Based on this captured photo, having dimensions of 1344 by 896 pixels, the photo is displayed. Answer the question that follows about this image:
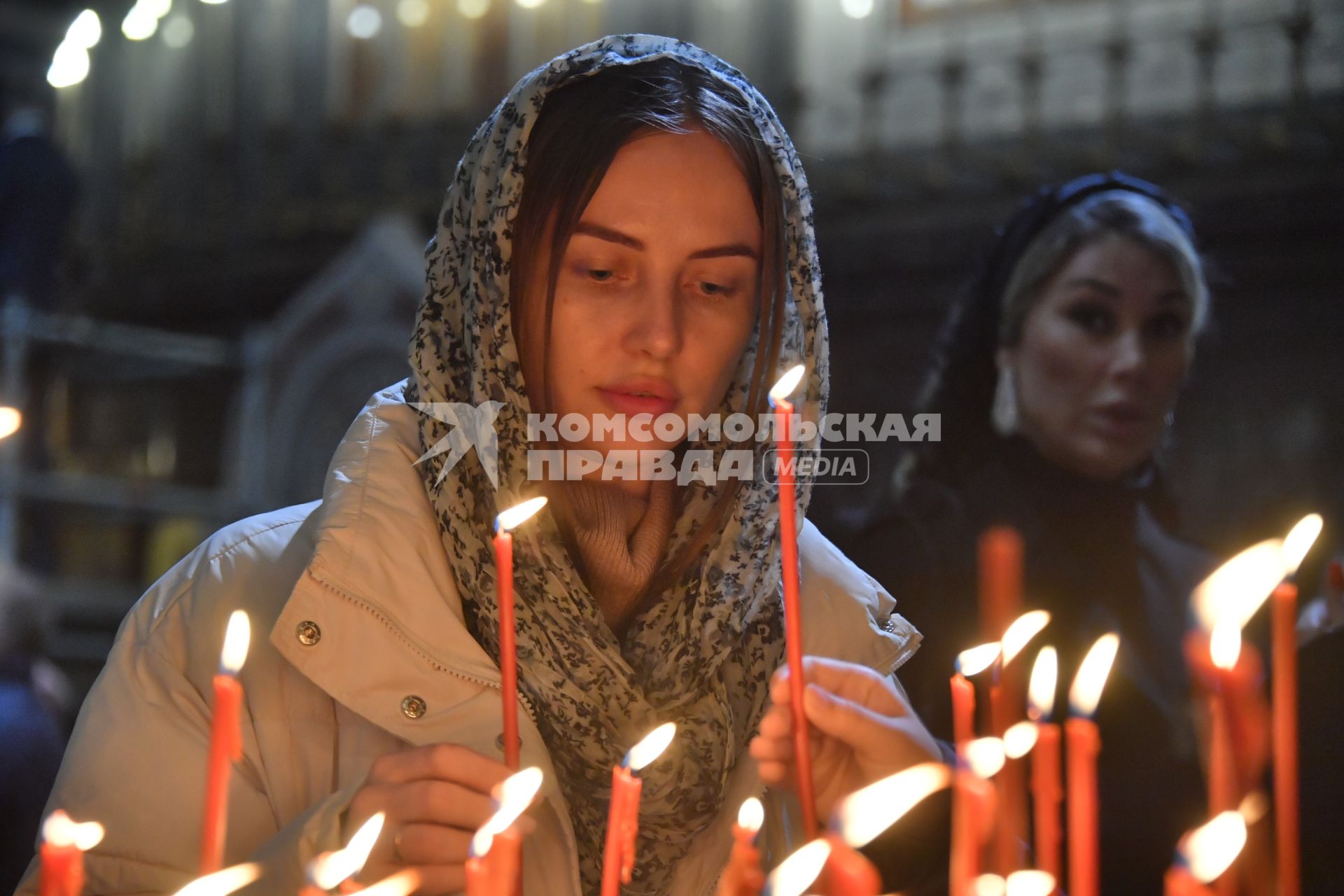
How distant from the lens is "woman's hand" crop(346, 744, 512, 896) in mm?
1019

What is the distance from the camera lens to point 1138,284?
7.42 ft

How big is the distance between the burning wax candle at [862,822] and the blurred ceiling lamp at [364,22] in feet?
18.9

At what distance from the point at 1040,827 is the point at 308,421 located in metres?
4.74

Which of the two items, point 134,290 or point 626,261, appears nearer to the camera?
point 626,261

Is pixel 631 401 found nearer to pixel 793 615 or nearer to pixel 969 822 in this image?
pixel 793 615

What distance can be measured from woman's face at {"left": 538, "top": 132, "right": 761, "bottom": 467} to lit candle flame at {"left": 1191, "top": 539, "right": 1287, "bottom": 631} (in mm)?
672

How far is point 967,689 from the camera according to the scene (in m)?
0.86

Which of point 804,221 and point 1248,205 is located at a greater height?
point 1248,205

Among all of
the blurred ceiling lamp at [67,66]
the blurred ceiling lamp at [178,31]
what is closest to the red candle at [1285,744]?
the blurred ceiling lamp at [67,66]

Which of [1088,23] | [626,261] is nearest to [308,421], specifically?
[1088,23]

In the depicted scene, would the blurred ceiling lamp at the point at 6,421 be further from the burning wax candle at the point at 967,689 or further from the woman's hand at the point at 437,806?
the burning wax candle at the point at 967,689

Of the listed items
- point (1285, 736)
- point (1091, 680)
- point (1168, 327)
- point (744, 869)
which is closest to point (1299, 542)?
point (1285, 736)

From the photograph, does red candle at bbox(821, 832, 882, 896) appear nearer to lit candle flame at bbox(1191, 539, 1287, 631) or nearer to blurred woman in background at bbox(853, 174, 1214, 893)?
lit candle flame at bbox(1191, 539, 1287, 631)

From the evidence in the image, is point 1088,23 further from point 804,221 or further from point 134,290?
point 134,290
